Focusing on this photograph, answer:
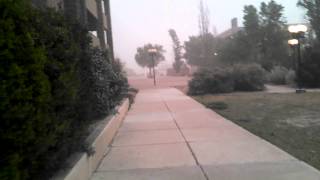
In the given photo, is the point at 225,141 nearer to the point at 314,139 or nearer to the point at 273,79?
the point at 314,139

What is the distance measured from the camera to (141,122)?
14.0 meters

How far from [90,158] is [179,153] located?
199cm

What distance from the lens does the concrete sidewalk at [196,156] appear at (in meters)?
6.96

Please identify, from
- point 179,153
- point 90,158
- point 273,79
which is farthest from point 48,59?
point 273,79

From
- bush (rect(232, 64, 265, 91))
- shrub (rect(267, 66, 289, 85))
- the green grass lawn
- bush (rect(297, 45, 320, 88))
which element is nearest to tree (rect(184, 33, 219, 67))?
shrub (rect(267, 66, 289, 85))

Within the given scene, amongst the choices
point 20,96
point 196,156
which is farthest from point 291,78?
point 20,96

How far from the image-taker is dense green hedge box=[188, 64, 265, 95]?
28516mm

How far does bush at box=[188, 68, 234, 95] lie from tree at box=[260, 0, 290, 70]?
59.0 ft

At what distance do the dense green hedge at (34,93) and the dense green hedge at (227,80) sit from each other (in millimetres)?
22101

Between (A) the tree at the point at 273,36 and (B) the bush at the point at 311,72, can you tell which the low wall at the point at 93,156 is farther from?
(A) the tree at the point at 273,36

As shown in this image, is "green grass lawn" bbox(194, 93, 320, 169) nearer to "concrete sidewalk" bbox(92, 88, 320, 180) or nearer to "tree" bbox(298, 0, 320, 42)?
"concrete sidewalk" bbox(92, 88, 320, 180)

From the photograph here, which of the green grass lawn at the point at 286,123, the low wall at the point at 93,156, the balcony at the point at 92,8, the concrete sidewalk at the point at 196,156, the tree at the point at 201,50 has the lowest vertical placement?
the green grass lawn at the point at 286,123

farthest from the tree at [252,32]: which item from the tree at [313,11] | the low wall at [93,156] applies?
the low wall at [93,156]

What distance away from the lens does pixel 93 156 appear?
755 cm
